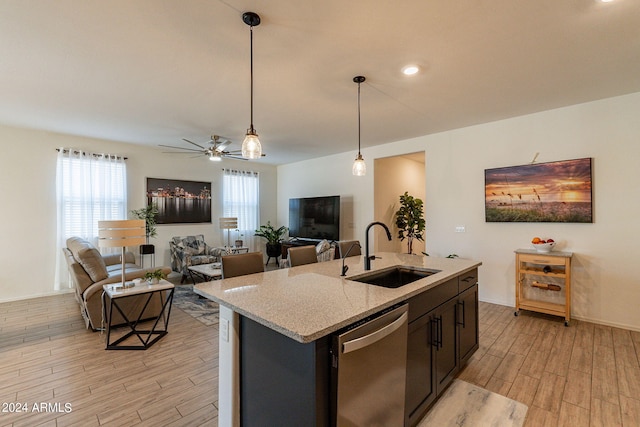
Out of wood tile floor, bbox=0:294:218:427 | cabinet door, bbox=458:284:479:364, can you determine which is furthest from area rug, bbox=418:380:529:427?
wood tile floor, bbox=0:294:218:427

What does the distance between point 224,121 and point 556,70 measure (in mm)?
4003

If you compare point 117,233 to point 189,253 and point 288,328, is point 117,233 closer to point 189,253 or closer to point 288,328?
point 288,328

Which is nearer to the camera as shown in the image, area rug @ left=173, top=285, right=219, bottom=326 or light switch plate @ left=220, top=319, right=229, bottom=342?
light switch plate @ left=220, top=319, right=229, bottom=342

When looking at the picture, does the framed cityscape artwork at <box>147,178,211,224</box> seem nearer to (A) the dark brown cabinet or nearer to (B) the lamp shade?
(B) the lamp shade

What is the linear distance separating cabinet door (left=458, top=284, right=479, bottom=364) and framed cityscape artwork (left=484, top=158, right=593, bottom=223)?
2079 millimetres

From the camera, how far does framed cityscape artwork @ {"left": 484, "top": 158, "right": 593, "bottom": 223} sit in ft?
11.8

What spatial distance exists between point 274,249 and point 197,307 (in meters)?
3.20

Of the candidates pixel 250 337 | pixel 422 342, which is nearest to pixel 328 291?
pixel 250 337

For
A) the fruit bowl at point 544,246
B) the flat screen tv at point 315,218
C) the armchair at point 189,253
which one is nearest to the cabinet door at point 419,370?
the fruit bowl at point 544,246

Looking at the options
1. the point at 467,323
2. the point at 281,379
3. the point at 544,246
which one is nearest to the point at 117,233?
the point at 281,379

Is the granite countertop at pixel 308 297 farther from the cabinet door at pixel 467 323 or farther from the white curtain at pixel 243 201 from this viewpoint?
the white curtain at pixel 243 201

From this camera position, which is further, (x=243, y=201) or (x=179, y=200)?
(x=243, y=201)

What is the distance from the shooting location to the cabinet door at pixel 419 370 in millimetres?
1756

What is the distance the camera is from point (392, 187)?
251 inches
